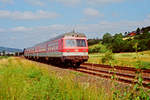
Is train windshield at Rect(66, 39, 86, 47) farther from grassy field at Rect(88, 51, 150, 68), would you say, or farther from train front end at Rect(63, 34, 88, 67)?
grassy field at Rect(88, 51, 150, 68)

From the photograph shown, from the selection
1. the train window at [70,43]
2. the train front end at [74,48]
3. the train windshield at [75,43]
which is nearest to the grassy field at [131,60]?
the train front end at [74,48]

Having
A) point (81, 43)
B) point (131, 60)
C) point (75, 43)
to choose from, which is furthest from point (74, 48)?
point (131, 60)

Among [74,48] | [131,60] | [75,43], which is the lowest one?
[131,60]

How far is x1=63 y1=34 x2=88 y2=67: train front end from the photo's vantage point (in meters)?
15.7

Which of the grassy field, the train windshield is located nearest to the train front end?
the train windshield

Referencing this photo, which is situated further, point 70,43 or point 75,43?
point 75,43

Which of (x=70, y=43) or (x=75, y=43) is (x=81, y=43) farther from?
(x=70, y=43)

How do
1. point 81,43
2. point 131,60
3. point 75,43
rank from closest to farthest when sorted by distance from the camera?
point 75,43 < point 81,43 < point 131,60

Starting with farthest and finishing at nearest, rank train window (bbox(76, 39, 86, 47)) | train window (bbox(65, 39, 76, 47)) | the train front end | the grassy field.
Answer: train window (bbox(76, 39, 86, 47))
train window (bbox(65, 39, 76, 47))
the train front end
the grassy field

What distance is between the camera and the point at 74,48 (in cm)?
1603

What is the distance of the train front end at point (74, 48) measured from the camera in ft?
51.5

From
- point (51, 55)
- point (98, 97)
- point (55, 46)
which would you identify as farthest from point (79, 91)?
point (51, 55)

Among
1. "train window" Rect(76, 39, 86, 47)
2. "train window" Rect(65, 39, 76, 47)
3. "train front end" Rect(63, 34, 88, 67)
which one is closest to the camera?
"train front end" Rect(63, 34, 88, 67)

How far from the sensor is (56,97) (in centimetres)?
479
